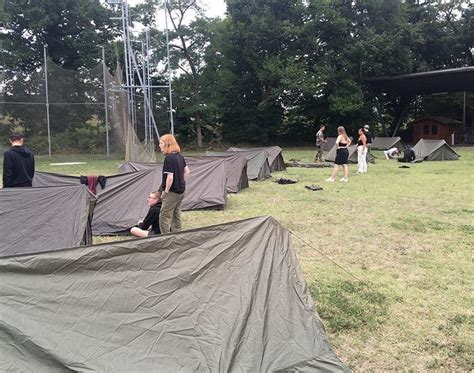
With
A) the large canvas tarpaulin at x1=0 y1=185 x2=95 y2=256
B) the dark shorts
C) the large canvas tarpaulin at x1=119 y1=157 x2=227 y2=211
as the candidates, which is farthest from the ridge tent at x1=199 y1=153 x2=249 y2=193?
the large canvas tarpaulin at x1=0 y1=185 x2=95 y2=256

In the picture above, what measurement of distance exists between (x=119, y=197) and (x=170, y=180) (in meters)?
2.08

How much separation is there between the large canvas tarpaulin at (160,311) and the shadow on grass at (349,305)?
491mm

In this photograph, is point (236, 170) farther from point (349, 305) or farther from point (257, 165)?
point (349, 305)

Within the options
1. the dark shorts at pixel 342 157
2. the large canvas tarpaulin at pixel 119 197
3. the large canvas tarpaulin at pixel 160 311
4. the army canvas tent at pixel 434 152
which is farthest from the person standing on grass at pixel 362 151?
the large canvas tarpaulin at pixel 160 311

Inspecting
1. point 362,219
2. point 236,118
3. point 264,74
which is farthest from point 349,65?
point 362,219

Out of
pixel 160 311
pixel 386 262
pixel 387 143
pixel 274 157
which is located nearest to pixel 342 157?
pixel 274 157

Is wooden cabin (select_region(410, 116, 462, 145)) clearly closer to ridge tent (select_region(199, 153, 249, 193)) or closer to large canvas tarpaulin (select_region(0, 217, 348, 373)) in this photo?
ridge tent (select_region(199, 153, 249, 193))

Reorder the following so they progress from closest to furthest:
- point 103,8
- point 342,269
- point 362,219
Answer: point 342,269, point 362,219, point 103,8

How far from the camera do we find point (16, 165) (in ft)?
18.7

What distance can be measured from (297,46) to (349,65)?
134 inches

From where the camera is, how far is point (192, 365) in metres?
2.45

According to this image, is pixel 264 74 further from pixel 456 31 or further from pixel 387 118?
pixel 456 31

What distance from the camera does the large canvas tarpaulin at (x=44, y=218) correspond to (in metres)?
4.67

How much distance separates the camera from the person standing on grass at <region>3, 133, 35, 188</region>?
5.65 m
